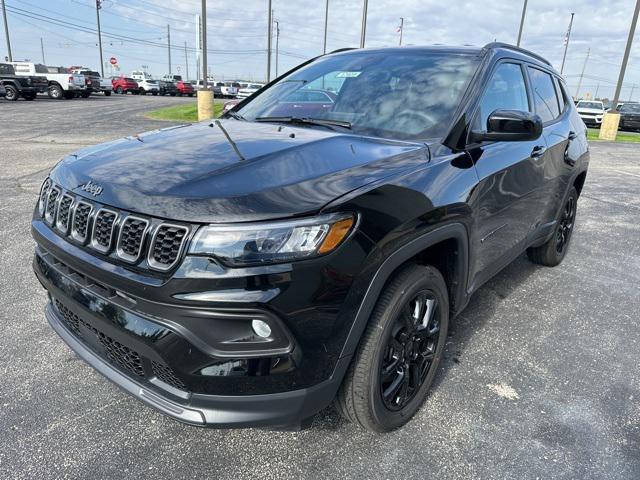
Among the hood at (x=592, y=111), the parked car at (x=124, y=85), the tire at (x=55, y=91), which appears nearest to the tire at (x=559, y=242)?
the hood at (x=592, y=111)

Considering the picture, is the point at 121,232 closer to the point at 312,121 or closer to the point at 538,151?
the point at 312,121

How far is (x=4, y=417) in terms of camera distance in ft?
7.83

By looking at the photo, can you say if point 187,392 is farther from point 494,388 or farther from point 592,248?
point 592,248

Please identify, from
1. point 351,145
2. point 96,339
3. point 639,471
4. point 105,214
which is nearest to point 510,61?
point 351,145

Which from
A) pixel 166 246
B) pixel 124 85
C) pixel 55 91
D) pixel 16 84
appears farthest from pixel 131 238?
pixel 124 85

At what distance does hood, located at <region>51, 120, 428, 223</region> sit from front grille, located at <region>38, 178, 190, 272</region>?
0.15 ft

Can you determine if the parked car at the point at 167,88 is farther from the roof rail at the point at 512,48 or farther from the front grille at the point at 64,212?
the front grille at the point at 64,212

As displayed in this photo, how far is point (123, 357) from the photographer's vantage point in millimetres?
1979

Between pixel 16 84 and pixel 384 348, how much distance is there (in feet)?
102

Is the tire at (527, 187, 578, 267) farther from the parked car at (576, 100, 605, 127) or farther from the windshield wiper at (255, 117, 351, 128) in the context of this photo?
the parked car at (576, 100, 605, 127)

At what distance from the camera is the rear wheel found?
26636mm

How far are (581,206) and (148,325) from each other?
298 inches

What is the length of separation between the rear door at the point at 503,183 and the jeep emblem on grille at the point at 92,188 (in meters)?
1.77

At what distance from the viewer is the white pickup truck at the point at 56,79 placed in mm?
29656
